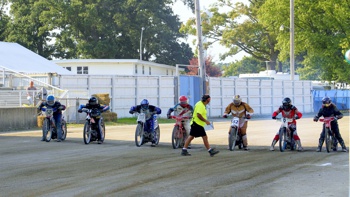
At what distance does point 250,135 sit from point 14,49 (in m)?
32.1

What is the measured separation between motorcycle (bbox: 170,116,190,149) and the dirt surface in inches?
13.6

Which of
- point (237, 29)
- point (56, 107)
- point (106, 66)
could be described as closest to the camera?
point (56, 107)

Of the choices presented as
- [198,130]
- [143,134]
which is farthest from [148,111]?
[198,130]

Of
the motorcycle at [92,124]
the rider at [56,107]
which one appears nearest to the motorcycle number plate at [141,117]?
the motorcycle at [92,124]

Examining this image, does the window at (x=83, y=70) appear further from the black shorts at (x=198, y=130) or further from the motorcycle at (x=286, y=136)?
the black shorts at (x=198, y=130)

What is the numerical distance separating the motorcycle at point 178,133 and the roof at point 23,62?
27.2 meters

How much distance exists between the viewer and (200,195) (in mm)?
11234

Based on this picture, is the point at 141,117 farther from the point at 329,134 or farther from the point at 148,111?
the point at 329,134

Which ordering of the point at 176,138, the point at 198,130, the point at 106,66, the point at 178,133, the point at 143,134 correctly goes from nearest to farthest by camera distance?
the point at 198,130 < the point at 176,138 < the point at 178,133 < the point at 143,134 < the point at 106,66

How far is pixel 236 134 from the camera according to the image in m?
19.9

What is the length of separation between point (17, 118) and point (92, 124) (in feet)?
33.5

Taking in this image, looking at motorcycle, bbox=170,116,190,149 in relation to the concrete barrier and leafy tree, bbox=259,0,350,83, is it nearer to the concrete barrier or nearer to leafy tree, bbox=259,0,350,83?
the concrete barrier

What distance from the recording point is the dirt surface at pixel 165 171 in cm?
1180

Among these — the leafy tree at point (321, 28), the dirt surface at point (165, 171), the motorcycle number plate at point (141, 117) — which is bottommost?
the dirt surface at point (165, 171)
